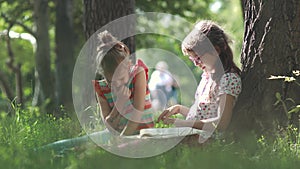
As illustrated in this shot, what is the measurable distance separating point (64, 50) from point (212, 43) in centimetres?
1228

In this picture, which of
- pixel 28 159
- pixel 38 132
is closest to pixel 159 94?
pixel 38 132

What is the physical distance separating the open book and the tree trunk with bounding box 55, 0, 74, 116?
11.3 metres

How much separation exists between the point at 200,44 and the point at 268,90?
705mm

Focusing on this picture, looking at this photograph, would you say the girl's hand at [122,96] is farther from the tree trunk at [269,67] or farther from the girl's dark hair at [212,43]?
the tree trunk at [269,67]

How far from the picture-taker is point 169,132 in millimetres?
4945

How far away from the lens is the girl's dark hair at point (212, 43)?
532 centimetres

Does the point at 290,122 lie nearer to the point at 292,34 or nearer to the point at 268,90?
the point at 268,90

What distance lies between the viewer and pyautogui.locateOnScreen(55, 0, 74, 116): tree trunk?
54.1ft

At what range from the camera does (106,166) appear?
3.79 meters

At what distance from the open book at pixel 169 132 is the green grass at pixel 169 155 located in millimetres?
129

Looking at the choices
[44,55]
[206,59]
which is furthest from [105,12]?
[44,55]

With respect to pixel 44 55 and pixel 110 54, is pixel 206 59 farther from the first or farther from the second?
pixel 44 55

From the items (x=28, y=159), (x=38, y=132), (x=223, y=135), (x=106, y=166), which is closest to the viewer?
(x=106, y=166)

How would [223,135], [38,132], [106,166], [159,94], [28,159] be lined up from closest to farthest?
[106,166]
[28,159]
[223,135]
[38,132]
[159,94]
